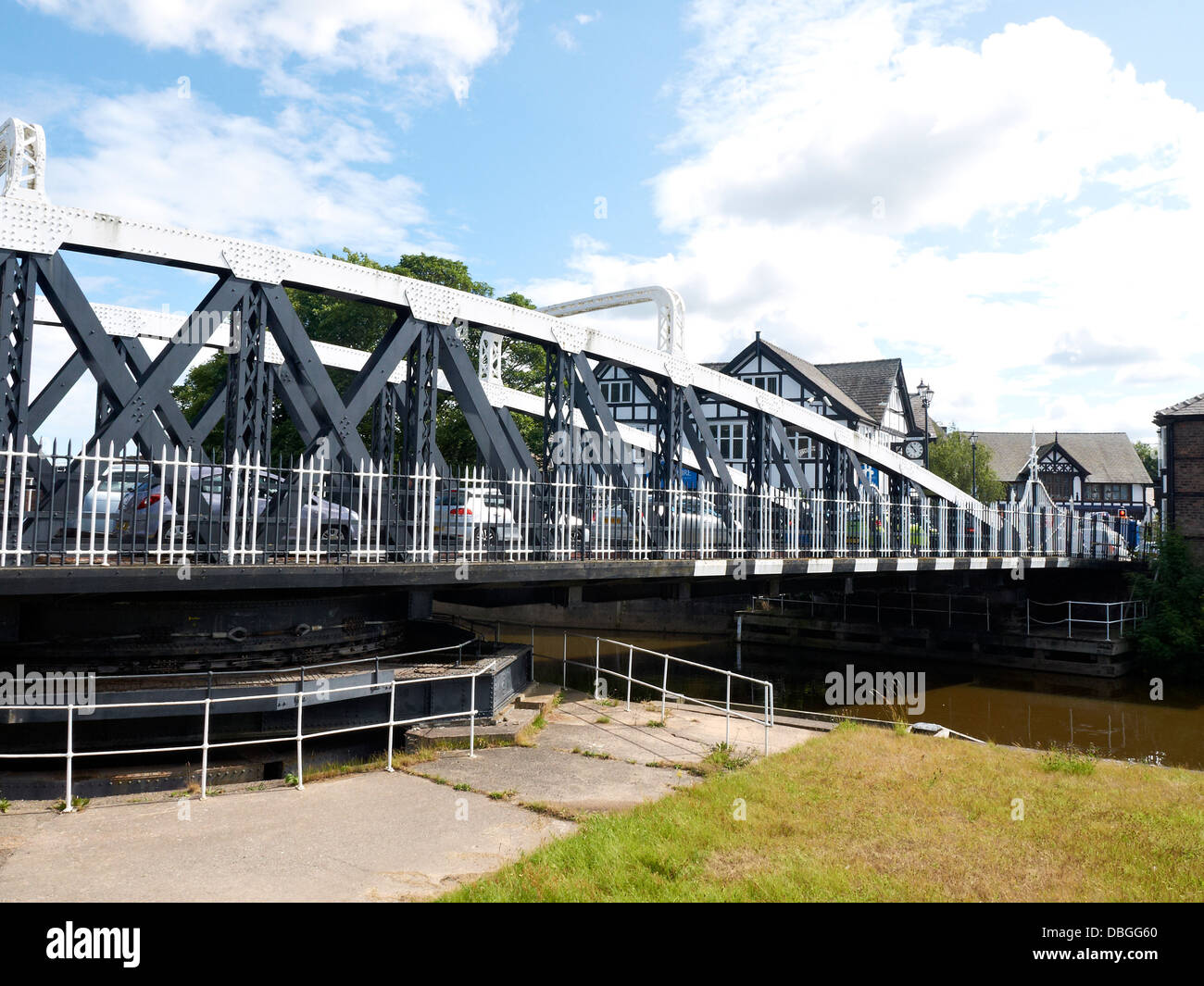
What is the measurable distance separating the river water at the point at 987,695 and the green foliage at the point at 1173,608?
0.81m

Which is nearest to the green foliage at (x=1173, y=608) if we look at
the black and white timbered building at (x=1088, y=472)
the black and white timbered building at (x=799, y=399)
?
the black and white timbered building at (x=799, y=399)

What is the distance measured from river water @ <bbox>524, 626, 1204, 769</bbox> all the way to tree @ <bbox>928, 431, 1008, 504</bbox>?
19660 mm

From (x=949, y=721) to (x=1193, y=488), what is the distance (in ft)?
46.9

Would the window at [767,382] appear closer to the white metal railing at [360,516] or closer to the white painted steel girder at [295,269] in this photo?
the white metal railing at [360,516]

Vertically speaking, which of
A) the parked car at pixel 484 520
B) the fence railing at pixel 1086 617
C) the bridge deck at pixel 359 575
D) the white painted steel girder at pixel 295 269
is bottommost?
the fence railing at pixel 1086 617

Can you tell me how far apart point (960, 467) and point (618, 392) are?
63.0 ft

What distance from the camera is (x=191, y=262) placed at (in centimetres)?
933

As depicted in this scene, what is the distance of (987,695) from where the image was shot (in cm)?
2253

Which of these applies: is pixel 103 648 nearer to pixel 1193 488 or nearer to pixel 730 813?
pixel 730 813

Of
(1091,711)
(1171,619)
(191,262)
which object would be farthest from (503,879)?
(1171,619)

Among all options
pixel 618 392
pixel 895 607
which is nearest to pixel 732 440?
pixel 618 392

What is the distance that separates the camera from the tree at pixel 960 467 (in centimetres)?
4403

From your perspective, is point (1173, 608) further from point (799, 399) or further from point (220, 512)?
point (220, 512)

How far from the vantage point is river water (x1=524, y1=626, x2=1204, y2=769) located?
1802 cm
